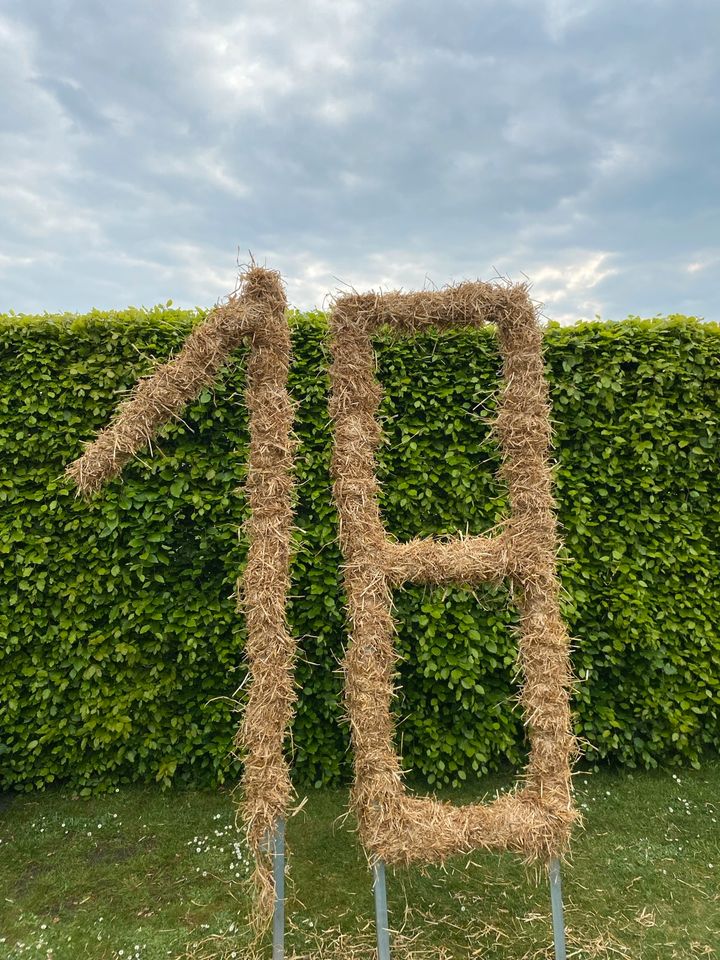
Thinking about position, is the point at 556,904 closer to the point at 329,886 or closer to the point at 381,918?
the point at 381,918

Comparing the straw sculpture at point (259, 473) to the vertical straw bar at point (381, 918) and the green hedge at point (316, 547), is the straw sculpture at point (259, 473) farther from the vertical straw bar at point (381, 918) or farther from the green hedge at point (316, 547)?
the green hedge at point (316, 547)

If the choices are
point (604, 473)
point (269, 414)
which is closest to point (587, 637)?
point (604, 473)

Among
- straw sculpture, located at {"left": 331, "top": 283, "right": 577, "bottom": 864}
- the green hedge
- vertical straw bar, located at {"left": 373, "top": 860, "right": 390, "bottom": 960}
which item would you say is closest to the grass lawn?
the green hedge

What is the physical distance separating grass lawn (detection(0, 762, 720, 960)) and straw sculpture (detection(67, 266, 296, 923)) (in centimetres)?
78

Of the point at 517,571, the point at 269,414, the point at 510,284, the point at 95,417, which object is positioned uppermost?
the point at 510,284

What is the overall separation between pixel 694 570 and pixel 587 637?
3.01 feet

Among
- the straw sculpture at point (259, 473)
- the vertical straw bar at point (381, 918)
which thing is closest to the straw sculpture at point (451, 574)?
the vertical straw bar at point (381, 918)

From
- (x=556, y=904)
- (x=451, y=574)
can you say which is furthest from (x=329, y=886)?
(x=451, y=574)

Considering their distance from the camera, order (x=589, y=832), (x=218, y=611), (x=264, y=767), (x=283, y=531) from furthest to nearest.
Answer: (x=218, y=611), (x=589, y=832), (x=283, y=531), (x=264, y=767)

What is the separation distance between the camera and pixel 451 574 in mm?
2455

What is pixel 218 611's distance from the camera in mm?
3908

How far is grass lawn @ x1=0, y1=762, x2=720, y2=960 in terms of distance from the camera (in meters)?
2.83

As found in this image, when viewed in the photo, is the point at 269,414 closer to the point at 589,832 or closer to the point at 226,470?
the point at 226,470

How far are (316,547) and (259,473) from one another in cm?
144
